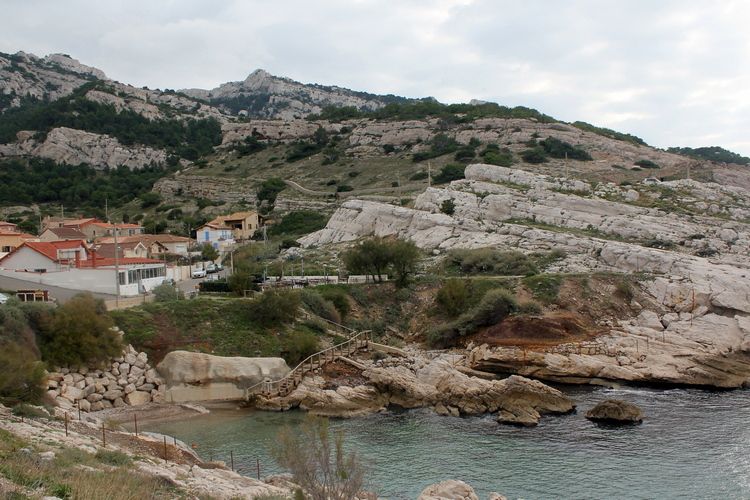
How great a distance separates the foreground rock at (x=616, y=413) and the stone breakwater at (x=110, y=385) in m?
20.9

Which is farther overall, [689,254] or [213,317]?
[689,254]

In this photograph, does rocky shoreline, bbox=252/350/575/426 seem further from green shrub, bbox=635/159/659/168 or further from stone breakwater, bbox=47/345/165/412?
green shrub, bbox=635/159/659/168

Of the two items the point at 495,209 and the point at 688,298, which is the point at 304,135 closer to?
the point at 495,209

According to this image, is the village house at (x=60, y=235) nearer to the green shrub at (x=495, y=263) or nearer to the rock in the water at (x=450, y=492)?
the green shrub at (x=495, y=263)

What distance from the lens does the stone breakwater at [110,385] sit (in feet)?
97.6

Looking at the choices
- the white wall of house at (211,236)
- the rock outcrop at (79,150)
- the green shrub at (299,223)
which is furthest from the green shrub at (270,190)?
the rock outcrop at (79,150)

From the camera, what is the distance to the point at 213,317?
127ft

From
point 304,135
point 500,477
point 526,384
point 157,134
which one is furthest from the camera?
point 157,134

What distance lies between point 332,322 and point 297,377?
9.15m

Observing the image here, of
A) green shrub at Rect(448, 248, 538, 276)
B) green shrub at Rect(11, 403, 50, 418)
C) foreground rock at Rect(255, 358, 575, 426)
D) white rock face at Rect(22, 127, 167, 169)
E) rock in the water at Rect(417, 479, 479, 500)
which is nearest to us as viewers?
rock in the water at Rect(417, 479, 479, 500)

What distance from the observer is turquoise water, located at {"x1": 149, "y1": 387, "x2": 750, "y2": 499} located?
850 inches

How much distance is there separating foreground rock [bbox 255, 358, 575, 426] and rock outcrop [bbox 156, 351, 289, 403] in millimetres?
1638

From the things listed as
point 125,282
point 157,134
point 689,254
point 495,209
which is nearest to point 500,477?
point 125,282

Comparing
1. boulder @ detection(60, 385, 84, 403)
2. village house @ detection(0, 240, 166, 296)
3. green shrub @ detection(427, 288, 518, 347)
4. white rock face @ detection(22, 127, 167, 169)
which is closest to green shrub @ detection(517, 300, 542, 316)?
green shrub @ detection(427, 288, 518, 347)
